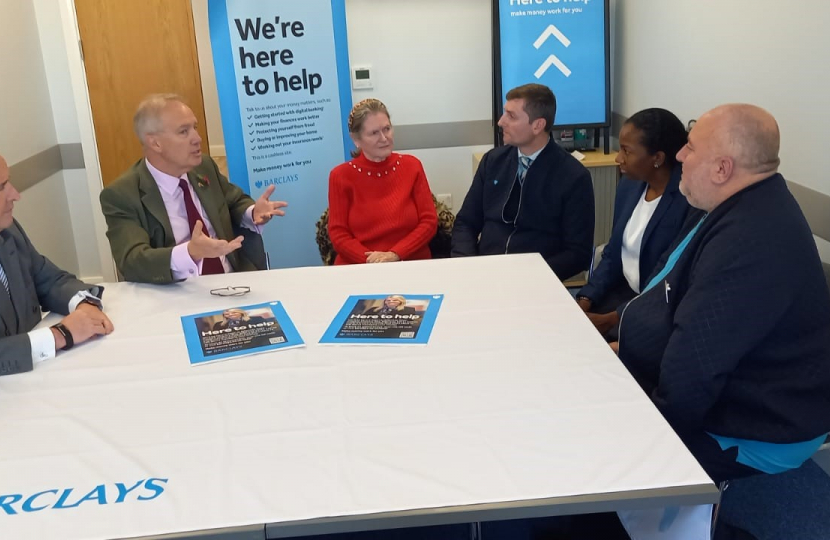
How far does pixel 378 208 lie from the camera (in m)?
3.16

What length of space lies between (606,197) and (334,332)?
2623 mm

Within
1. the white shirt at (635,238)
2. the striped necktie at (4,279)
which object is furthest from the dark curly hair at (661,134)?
the striped necktie at (4,279)

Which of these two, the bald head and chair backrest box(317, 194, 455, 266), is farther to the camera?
chair backrest box(317, 194, 455, 266)

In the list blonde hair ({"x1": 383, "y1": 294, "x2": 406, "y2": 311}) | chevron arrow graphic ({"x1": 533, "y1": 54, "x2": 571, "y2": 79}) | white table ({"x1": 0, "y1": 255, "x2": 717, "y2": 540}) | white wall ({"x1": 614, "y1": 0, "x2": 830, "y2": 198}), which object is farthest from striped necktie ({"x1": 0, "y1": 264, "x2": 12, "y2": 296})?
chevron arrow graphic ({"x1": 533, "y1": 54, "x2": 571, "y2": 79})

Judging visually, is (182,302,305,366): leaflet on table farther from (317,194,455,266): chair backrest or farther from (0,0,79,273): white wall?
(0,0,79,273): white wall

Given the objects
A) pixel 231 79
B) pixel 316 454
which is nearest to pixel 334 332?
pixel 316 454

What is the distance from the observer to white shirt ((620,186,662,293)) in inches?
103

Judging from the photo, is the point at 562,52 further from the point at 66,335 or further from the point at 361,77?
the point at 66,335

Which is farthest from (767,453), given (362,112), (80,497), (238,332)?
(362,112)

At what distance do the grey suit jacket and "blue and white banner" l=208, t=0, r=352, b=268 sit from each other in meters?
1.82

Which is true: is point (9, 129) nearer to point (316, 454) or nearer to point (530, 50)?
point (530, 50)

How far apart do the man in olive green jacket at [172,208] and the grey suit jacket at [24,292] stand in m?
0.23

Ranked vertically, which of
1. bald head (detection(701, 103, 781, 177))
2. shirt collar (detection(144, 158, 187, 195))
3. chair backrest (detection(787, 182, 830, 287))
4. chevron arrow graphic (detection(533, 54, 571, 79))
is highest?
chevron arrow graphic (detection(533, 54, 571, 79))

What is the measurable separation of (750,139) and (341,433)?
47.0 inches
